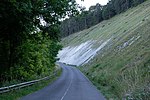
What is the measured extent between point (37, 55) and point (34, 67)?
4.31 feet

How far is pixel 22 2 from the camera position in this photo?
15.4 meters

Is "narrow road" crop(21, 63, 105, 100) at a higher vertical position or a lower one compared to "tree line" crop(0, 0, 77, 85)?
lower

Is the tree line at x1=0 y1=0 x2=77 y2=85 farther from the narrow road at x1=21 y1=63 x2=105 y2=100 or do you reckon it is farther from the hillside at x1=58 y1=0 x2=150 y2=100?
the hillside at x1=58 y1=0 x2=150 y2=100

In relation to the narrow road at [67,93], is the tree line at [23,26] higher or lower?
higher

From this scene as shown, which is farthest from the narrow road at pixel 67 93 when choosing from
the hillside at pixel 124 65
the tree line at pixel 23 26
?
the tree line at pixel 23 26

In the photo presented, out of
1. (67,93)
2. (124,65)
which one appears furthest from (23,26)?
(124,65)

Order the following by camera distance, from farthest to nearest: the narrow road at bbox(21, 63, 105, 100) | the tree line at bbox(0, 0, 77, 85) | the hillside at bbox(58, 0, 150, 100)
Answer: the narrow road at bbox(21, 63, 105, 100) → the tree line at bbox(0, 0, 77, 85) → the hillside at bbox(58, 0, 150, 100)

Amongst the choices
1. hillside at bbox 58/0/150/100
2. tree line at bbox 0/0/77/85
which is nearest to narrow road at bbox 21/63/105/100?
hillside at bbox 58/0/150/100

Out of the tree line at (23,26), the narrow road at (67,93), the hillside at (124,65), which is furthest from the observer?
the narrow road at (67,93)

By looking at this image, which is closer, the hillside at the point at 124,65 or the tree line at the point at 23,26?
the hillside at the point at 124,65

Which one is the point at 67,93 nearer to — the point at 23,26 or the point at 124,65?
the point at 23,26

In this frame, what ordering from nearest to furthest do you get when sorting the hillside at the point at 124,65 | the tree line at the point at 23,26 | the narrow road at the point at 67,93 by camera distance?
1. the hillside at the point at 124,65
2. the tree line at the point at 23,26
3. the narrow road at the point at 67,93

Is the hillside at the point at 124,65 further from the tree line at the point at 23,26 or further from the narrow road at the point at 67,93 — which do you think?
the tree line at the point at 23,26

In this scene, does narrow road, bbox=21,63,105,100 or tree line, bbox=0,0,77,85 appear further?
narrow road, bbox=21,63,105,100
